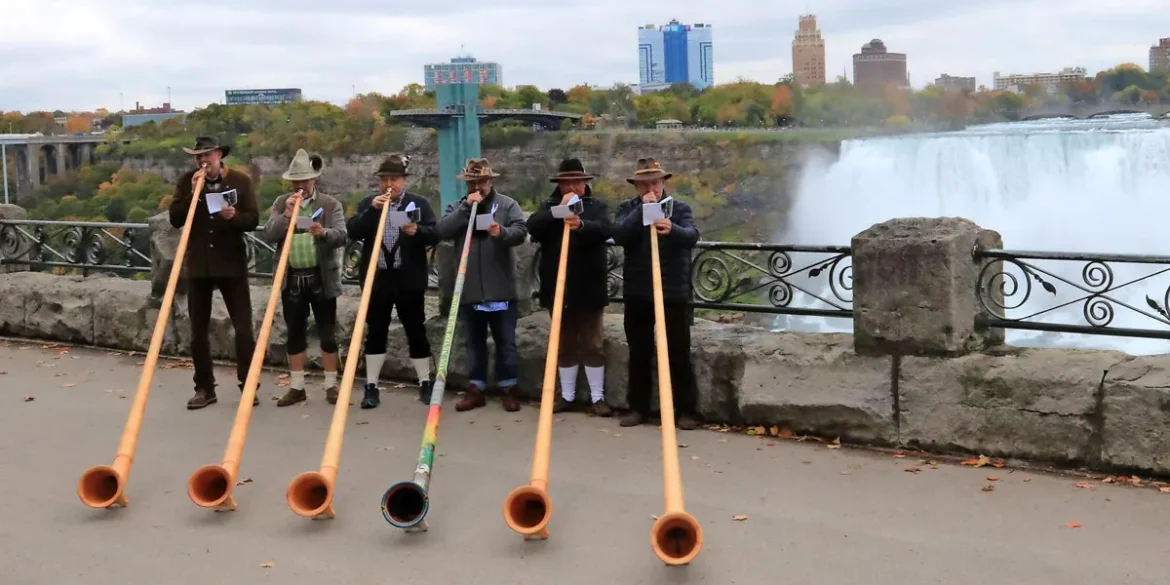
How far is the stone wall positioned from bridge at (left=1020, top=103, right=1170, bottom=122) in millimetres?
29513

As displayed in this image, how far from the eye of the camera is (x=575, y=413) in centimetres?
674

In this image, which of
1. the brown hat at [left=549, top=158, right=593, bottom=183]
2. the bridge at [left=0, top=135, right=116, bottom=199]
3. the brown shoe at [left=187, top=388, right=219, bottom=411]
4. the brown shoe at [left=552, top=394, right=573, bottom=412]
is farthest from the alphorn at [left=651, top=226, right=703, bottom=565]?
the bridge at [left=0, top=135, right=116, bottom=199]

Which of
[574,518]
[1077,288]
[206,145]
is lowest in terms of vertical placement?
[574,518]

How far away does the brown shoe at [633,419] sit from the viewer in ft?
20.9

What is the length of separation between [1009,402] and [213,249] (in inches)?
193

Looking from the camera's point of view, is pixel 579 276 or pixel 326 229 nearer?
pixel 579 276

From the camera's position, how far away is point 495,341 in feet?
23.0

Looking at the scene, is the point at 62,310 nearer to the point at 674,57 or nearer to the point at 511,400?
the point at 511,400

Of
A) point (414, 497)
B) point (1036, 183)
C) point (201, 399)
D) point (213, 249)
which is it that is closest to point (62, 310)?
point (201, 399)

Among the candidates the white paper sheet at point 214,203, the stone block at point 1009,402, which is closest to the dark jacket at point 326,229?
the white paper sheet at point 214,203

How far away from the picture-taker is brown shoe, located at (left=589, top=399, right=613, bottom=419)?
21.6 ft

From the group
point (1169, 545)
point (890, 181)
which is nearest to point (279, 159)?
point (890, 181)

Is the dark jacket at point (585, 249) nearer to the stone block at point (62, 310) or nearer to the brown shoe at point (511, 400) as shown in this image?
the brown shoe at point (511, 400)

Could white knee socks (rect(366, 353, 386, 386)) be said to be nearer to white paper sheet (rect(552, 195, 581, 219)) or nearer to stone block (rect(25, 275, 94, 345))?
white paper sheet (rect(552, 195, 581, 219))
